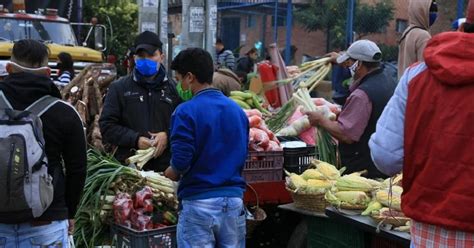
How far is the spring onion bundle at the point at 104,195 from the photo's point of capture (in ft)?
18.7

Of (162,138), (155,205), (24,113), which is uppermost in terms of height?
(24,113)

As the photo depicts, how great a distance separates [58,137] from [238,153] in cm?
119

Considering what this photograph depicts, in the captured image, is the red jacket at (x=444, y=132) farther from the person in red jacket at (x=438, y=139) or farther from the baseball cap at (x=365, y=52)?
the baseball cap at (x=365, y=52)

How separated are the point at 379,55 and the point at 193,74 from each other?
6.40 feet

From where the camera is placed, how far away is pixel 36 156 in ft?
12.5

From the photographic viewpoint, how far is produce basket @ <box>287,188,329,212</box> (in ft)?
17.8

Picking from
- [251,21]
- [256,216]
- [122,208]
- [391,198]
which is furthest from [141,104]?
[251,21]

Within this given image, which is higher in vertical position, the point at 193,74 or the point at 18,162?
the point at 193,74

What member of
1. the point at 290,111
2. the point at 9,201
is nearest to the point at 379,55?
the point at 290,111

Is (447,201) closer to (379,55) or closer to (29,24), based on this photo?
(379,55)

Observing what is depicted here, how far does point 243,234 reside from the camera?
470 cm

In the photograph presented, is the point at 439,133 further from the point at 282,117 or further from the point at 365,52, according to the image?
the point at 282,117

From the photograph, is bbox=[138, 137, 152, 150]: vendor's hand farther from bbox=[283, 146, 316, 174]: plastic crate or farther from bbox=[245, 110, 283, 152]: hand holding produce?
bbox=[283, 146, 316, 174]: plastic crate

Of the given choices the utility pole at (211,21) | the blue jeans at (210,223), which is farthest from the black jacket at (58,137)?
the utility pole at (211,21)
